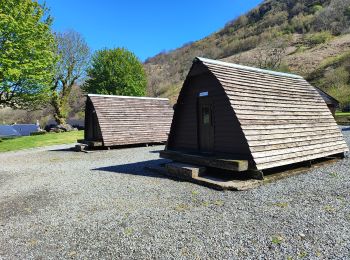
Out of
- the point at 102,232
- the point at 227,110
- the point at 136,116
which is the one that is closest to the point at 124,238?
the point at 102,232

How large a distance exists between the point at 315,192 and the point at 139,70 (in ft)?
121

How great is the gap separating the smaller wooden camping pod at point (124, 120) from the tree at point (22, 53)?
7423mm

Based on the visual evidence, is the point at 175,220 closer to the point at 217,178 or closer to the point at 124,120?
the point at 217,178

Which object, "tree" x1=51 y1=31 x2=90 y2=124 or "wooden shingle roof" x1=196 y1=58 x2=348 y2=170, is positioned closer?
"wooden shingle roof" x1=196 y1=58 x2=348 y2=170

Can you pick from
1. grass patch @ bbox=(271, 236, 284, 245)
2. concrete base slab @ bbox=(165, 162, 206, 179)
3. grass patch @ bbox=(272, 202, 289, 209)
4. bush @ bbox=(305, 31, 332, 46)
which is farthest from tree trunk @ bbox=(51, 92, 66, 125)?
bush @ bbox=(305, 31, 332, 46)

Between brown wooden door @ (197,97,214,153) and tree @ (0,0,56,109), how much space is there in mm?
17162

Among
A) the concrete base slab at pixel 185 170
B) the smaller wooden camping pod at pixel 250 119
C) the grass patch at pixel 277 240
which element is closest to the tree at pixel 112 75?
the smaller wooden camping pod at pixel 250 119

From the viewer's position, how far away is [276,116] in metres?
9.02

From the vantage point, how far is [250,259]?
3.82 m

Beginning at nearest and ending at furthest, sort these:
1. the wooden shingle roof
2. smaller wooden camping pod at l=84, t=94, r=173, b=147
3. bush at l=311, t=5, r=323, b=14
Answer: the wooden shingle roof → smaller wooden camping pod at l=84, t=94, r=173, b=147 → bush at l=311, t=5, r=323, b=14

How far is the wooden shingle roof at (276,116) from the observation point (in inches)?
322

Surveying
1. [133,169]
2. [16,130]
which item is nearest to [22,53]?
[133,169]

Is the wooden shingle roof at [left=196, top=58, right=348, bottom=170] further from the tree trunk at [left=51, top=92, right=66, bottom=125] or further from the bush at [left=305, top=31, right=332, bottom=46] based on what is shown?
the bush at [left=305, top=31, right=332, bottom=46]

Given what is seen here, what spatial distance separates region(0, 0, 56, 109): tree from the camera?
2159cm
